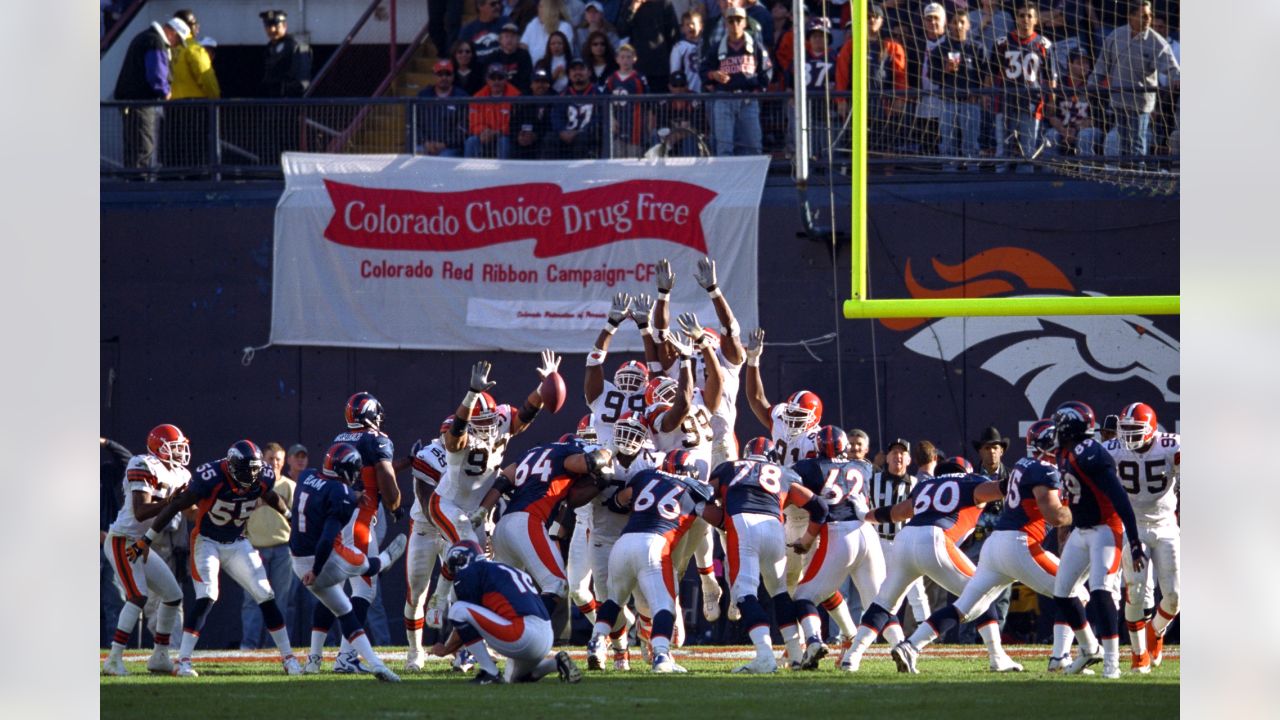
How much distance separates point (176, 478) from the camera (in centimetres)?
1097

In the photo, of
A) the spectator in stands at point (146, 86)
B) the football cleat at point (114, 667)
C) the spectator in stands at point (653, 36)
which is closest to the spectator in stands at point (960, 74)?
the spectator in stands at point (653, 36)

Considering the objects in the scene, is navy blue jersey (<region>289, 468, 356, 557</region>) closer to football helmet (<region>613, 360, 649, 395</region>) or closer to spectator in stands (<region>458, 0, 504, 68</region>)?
football helmet (<region>613, 360, 649, 395</region>)

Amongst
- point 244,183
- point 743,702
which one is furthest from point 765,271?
point 743,702

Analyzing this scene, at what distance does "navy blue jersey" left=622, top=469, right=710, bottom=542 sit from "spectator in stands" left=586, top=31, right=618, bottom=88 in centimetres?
647

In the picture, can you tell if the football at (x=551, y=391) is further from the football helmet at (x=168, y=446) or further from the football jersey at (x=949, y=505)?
the football jersey at (x=949, y=505)

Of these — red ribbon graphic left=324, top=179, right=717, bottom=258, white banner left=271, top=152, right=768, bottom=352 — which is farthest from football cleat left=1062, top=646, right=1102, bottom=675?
red ribbon graphic left=324, top=179, right=717, bottom=258

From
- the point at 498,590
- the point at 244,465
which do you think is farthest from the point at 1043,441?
the point at 244,465

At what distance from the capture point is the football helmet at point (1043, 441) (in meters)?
10.3

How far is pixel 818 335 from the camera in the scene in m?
14.9

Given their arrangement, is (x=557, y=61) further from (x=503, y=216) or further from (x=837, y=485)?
(x=837, y=485)

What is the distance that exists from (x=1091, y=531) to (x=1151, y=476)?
86 centimetres

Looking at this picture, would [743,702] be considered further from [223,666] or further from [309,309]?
[309,309]

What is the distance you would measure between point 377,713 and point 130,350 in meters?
8.75

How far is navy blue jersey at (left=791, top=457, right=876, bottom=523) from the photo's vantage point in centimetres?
1029
